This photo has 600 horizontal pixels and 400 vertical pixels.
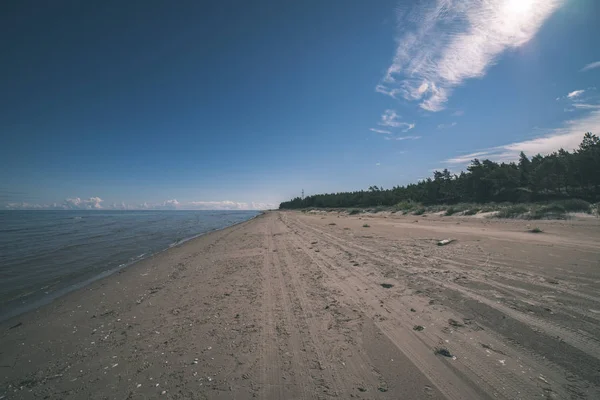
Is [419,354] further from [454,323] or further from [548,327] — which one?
[548,327]

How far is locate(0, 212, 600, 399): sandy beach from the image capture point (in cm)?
285

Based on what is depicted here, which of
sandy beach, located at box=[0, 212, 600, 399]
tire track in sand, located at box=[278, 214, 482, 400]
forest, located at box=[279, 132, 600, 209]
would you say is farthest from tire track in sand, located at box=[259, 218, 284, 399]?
forest, located at box=[279, 132, 600, 209]

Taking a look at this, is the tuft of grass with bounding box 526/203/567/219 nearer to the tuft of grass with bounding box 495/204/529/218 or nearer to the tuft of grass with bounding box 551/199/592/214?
the tuft of grass with bounding box 551/199/592/214

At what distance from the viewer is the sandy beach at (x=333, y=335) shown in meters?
2.85

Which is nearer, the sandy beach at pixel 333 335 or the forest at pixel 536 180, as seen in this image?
the sandy beach at pixel 333 335

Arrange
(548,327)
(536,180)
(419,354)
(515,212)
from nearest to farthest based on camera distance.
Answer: (419,354)
(548,327)
(515,212)
(536,180)

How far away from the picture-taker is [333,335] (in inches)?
155

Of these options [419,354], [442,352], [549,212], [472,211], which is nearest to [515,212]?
[549,212]

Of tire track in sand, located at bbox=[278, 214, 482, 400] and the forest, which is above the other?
the forest

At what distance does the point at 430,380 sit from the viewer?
9.20 feet

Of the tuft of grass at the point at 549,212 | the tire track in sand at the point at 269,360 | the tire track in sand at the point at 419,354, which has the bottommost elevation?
the tire track in sand at the point at 269,360

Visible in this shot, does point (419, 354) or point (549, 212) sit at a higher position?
point (549, 212)

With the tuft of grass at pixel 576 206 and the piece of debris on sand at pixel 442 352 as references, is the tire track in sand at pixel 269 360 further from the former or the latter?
the tuft of grass at pixel 576 206

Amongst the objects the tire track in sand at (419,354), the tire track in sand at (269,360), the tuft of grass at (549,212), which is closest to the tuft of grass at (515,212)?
the tuft of grass at (549,212)
